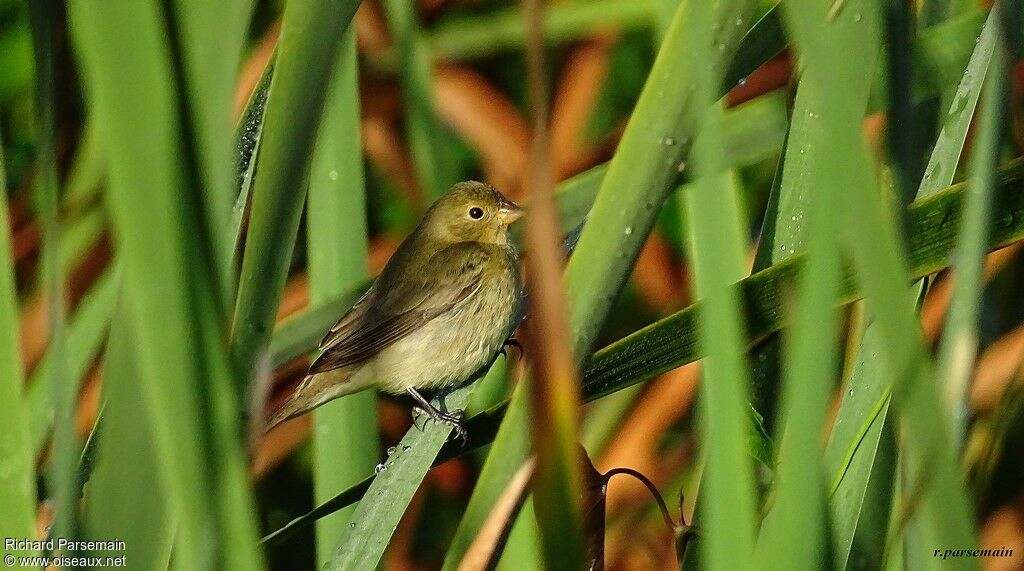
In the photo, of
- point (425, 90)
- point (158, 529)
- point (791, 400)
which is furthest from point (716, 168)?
point (425, 90)

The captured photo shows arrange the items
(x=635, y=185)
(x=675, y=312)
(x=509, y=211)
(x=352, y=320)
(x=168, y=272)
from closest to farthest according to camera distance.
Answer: (x=168, y=272), (x=635, y=185), (x=675, y=312), (x=352, y=320), (x=509, y=211)

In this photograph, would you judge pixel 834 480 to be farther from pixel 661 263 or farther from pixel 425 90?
pixel 661 263

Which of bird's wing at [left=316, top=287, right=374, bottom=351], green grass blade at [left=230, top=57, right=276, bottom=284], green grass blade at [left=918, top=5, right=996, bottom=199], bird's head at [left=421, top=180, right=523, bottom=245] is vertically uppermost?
bird's head at [left=421, top=180, right=523, bottom=245]

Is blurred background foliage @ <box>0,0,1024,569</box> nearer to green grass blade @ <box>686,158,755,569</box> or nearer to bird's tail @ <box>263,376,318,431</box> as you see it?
green grass blade @ <box>686,158,755,569</box>

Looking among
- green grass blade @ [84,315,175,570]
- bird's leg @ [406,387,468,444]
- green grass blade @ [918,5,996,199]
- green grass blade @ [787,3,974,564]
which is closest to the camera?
green grass blade @ [787,3,974,564]

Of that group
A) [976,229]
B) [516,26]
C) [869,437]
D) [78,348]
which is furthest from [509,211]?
[976,229]

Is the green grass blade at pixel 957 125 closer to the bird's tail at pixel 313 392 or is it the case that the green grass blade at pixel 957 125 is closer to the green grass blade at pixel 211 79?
the green grass blade at pixel 211 79

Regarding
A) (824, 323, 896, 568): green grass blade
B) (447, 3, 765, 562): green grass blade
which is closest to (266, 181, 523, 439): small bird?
(824, 323, 896, 568): green grass blade

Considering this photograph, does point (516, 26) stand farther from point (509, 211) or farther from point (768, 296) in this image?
point (768, 296)
